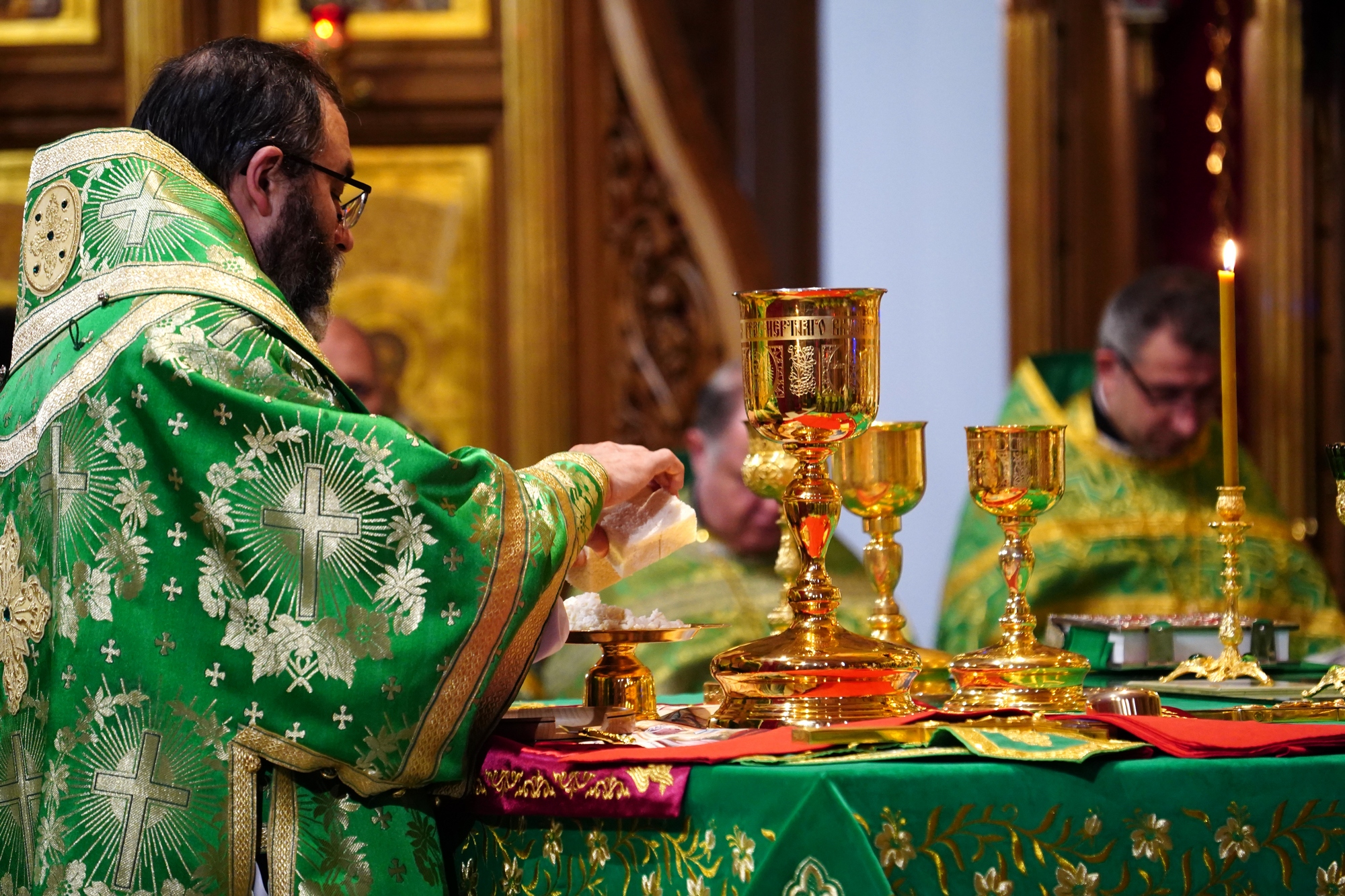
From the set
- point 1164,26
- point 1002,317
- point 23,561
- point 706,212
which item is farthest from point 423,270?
point 23,561

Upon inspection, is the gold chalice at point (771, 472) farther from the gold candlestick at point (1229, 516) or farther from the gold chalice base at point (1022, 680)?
the gold candlestick at point (1229, 516)

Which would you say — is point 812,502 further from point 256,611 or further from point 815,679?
point 256,611

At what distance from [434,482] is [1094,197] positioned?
4.13 metres

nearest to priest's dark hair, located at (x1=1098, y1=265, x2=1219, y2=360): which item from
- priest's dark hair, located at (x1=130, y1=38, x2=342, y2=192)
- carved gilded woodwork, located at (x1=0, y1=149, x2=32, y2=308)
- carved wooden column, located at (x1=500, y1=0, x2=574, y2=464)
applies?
carved wooden column, located at (x1=500, y1=0, x2=574, y2=464)

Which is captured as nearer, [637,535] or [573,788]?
[573,788]

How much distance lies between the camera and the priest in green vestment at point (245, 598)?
6.38 ft

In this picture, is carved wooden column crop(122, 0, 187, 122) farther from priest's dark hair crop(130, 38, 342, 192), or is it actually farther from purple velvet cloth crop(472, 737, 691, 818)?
purple velvet cloth crop(472, 737, 691, 818)

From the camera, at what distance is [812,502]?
2.06m

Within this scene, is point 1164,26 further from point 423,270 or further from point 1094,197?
point 423,270

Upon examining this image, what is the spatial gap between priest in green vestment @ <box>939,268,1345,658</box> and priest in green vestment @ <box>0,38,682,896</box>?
2.71 m

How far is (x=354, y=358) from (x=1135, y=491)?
2077 mm

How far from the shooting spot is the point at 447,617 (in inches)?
76.8

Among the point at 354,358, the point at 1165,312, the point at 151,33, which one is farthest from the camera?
the point at 151,33

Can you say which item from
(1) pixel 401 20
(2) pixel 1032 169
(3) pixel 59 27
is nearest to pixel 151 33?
(3) pixel 59 27
